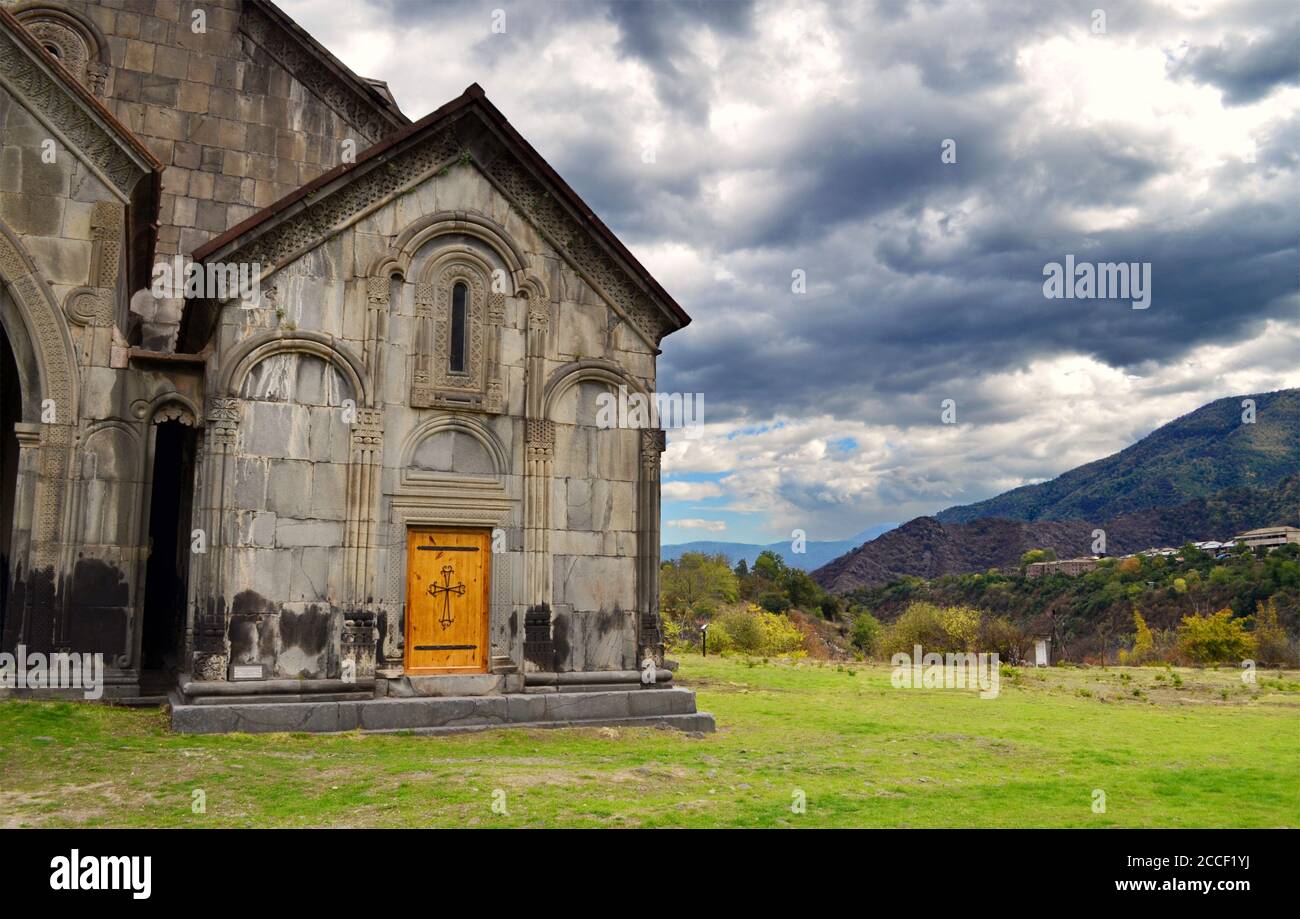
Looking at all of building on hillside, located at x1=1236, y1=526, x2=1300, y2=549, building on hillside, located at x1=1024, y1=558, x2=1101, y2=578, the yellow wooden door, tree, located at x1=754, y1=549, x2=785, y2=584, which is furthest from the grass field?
building on hillside, located at x1=1236, y1=526, x2=1300, y2=549

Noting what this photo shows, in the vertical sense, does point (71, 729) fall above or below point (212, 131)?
below

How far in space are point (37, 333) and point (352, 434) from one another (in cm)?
445

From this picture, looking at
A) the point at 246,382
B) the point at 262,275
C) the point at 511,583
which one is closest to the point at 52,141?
the point at 262,275

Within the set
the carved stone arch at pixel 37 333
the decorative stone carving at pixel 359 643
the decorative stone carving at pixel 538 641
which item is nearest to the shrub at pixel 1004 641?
the decorative stone carving at pixel 538 641

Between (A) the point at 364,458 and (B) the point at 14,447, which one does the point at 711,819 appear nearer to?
(A) the point at 364,458

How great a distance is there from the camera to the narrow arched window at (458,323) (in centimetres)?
1393

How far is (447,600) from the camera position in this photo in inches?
532

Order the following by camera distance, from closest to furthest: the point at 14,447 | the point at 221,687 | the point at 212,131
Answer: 1. the point at 221,687
2. the point at 14,447
3. the point at 212,131

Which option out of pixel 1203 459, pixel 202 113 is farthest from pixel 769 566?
pixel 1203 459

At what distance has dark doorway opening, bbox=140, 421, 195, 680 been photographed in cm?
1570

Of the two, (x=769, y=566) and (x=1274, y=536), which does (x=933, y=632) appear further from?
(x=1274, y=536)

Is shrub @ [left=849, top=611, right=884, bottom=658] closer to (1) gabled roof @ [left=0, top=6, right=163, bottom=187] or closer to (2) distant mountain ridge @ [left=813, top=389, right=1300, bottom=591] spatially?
(1) gabled roof @ [left=0, top=6, right=163, bottom=187]
